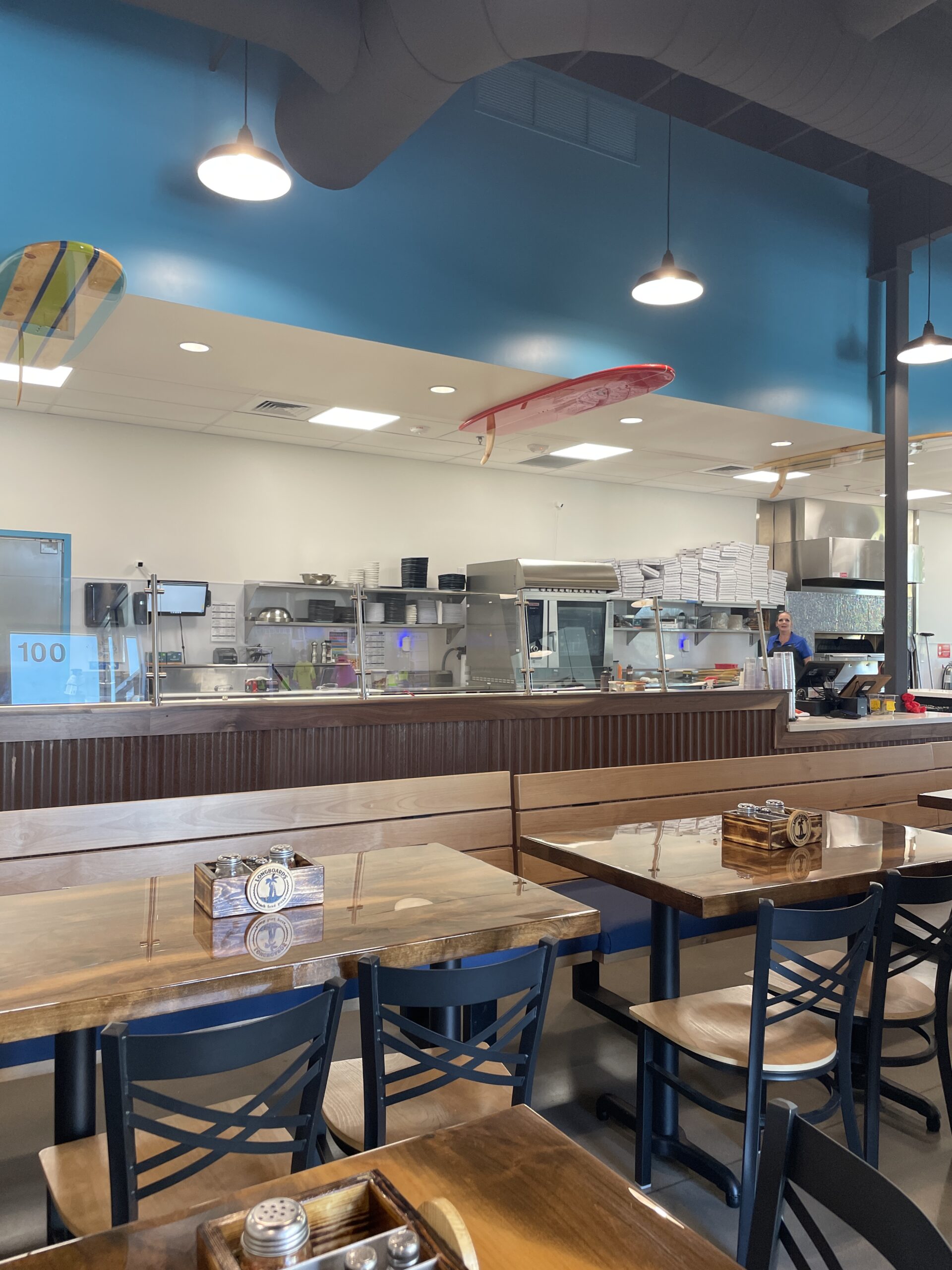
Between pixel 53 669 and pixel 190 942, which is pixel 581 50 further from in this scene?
pixel 190 942

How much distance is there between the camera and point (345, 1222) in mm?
978

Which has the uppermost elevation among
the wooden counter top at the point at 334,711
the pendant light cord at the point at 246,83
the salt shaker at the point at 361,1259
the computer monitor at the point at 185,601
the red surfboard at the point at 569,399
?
the pendant light cord at the point at 246,83

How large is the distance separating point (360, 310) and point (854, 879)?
336 cm

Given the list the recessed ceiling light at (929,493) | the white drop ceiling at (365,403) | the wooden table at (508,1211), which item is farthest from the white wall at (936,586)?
the wooden table at (508,1211)

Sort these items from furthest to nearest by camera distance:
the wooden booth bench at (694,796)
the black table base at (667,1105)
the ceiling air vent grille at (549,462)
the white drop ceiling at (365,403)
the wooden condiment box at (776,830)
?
1. the ceiling air vent grille at (549,462)
2. the white drop ceiling at (365,403)
3. the wooden booth bench at (694,796)
4. the wooden condiment box at (776,830)
5. the black table base at (667,1105)

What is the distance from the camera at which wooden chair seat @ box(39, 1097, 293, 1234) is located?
1543 millimetres

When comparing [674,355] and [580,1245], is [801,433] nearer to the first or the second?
[674,355]

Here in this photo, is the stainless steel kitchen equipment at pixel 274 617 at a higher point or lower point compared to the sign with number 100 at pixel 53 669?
higher

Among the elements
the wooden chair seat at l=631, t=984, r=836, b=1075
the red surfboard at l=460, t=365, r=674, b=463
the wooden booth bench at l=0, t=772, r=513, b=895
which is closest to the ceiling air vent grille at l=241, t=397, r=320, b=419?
the red surfboard at l=460, t=365, r=674, b=463

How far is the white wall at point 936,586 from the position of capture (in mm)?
10766

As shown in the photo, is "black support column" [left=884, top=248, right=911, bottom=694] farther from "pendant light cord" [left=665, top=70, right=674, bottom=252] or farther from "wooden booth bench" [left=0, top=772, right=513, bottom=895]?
"wooden booth bench" [left=0, top=772, right=513, bottom=895]

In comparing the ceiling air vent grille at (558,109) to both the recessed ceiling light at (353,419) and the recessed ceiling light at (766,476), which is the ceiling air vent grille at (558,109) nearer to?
the recessed ceiling light at (353,419)

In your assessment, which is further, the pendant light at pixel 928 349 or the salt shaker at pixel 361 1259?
the pendant light at pixel 928 349

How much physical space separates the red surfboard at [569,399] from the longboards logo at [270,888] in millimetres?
3305
